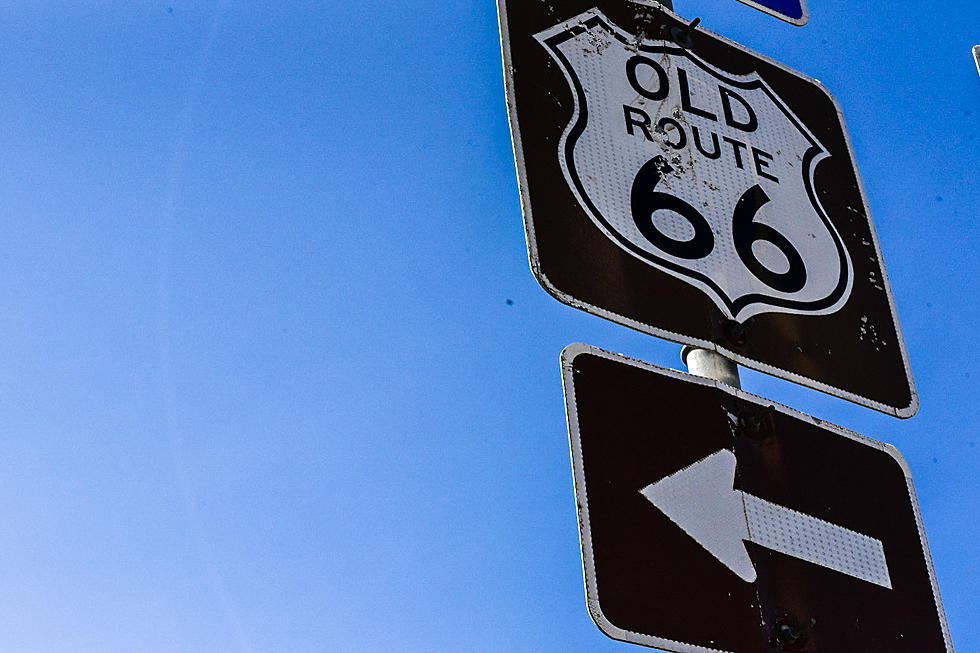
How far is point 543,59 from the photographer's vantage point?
2240mm

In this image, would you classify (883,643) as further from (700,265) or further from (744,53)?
(744,53)

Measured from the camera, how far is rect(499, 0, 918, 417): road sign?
6.51 ft

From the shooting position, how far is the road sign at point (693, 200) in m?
1.98

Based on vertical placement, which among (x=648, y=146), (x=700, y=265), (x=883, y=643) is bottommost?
(x=883, y=643)

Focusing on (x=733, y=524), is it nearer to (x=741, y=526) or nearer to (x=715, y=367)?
(x=741, y=526)

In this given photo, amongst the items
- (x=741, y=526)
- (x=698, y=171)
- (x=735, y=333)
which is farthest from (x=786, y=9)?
(x=741, y=526)

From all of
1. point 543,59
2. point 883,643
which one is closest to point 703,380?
point 883,643

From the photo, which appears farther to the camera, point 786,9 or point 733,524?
point 786,9

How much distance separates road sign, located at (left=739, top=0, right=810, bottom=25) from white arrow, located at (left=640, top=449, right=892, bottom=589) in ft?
4.74

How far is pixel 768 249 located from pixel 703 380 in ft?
1.33

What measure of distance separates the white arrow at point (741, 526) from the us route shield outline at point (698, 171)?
37 centimetres

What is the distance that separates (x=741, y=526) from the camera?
1.76 meters

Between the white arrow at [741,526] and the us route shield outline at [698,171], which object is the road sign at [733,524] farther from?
the us route shield outline at [698,171]

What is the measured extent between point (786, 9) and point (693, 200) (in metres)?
1.00
